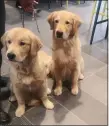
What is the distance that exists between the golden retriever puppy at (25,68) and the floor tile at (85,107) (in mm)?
173

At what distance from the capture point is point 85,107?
203cm

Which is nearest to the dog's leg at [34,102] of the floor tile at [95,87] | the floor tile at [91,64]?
the floor tile at [95,87]

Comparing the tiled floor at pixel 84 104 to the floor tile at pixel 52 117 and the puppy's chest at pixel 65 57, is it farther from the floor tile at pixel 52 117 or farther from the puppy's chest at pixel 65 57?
the puppy's chest at pixel 65 57

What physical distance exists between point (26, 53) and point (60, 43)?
0.44m

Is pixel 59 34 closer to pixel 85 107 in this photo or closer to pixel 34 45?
pixel 34 45

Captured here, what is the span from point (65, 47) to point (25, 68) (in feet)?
1.43

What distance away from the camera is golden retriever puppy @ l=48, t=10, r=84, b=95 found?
1.90 m

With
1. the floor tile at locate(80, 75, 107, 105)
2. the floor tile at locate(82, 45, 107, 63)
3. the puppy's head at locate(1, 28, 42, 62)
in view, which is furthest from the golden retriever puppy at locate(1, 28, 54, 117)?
the floor tile at locate(82, 45, 107, 63)

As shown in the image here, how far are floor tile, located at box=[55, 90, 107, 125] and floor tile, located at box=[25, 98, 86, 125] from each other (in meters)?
0.06

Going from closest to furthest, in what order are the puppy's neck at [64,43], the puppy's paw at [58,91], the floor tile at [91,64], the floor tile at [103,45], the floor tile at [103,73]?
the puppy's neck at [64,43] → the puppy's paw at [58,91] → the floor tile at [103,73] → the floor tile at [91,64] → the floor tile at [103,45]

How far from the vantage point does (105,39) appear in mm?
3291

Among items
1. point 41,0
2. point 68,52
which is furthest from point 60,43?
point 41,0

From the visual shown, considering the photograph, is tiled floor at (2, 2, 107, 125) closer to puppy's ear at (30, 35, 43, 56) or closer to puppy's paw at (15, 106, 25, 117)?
puppy's paw at (15, 106, 25, 117)

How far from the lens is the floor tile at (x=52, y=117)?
1869 mm
